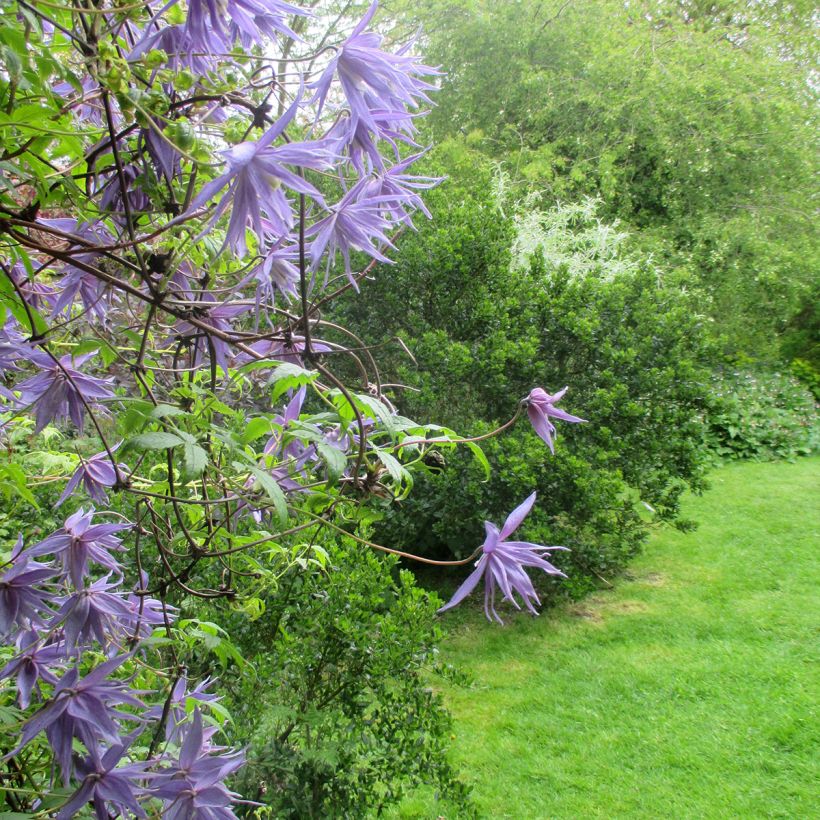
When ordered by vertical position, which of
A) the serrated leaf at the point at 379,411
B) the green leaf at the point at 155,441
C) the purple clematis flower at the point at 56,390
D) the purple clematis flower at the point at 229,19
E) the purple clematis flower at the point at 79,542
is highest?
the purple clematis flower at the point at 229,19

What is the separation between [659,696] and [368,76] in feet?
11.7

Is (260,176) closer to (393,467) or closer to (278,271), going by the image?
(278,271)

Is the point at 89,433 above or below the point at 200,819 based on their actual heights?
below

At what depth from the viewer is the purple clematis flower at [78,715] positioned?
799 mm

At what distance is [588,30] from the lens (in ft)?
28.5

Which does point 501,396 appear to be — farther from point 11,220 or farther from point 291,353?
point 11,220

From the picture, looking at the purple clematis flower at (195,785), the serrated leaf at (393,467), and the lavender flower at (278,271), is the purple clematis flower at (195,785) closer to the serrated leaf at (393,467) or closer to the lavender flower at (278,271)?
the serrated leaf at (393,467)

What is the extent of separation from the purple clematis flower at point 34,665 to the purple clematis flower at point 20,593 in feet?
0.20

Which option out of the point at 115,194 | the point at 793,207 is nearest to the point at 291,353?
the point at 115,194

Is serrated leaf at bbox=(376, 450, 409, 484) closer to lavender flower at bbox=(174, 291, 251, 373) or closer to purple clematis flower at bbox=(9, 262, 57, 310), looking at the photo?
lavender flower at bbox=(174, 291, 251, 373)

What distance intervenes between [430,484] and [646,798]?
6.48 ft

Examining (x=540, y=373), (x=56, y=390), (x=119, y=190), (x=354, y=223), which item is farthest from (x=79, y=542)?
(x=540, y=373)

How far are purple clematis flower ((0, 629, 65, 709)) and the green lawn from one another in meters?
1.62

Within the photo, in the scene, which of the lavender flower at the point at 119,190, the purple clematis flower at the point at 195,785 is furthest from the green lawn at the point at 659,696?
the lavender flower at the point at 119,190
